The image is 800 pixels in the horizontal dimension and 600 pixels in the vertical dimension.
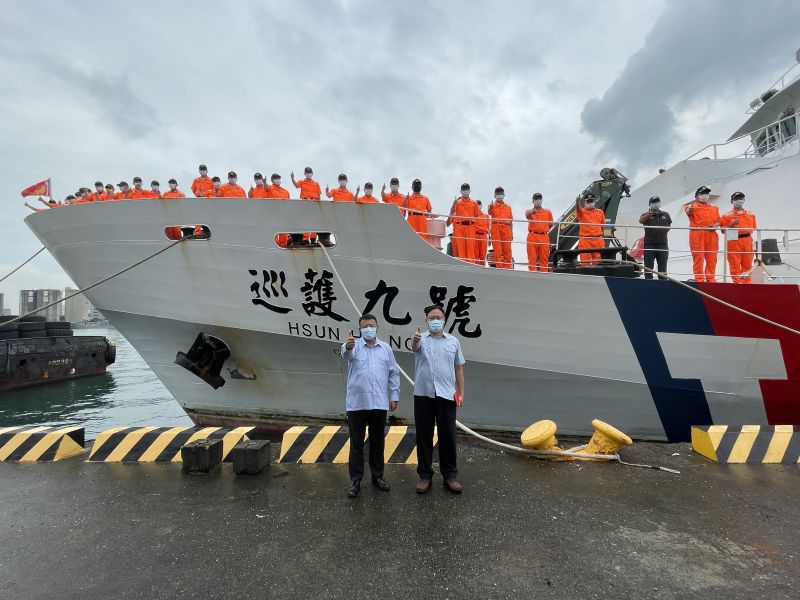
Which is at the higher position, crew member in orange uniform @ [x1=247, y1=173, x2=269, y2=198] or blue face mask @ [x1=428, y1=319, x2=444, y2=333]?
crew member in orange uniform @ [x1=247, y1=173, x2=269, y2=198]

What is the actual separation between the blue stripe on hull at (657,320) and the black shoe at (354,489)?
3.59 m

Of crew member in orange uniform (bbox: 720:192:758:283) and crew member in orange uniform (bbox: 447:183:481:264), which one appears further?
crew member in orange uniform (bbox: 447:183:481:264)

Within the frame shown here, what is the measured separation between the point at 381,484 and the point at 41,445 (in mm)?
3481

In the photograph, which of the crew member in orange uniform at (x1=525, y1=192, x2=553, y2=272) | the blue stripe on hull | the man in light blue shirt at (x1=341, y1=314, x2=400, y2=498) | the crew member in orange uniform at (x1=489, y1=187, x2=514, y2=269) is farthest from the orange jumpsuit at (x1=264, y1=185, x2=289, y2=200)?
the blue stripe on hull

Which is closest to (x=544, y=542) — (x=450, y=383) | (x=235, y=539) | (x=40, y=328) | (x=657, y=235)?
(x=450, y=383)

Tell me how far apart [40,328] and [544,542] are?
22163 millimetres

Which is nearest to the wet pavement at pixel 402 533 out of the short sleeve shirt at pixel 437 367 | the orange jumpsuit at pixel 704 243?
the short sleeve shirt at pixel 437 367

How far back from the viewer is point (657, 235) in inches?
237

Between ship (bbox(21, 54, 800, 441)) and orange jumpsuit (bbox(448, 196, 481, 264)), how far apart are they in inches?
18.1

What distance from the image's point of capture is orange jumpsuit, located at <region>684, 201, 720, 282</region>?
5.62 metres

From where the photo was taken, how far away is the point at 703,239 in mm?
5734

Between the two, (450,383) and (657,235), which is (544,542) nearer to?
(450,383)

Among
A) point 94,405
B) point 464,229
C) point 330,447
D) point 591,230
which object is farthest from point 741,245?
point 94,405

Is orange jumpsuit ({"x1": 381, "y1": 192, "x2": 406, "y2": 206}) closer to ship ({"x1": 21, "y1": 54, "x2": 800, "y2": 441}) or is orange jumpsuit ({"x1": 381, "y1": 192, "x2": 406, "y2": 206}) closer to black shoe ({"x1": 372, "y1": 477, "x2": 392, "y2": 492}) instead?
ship ({"x1": 21, "y1": 54, "x2": 800, "y2": 441})
